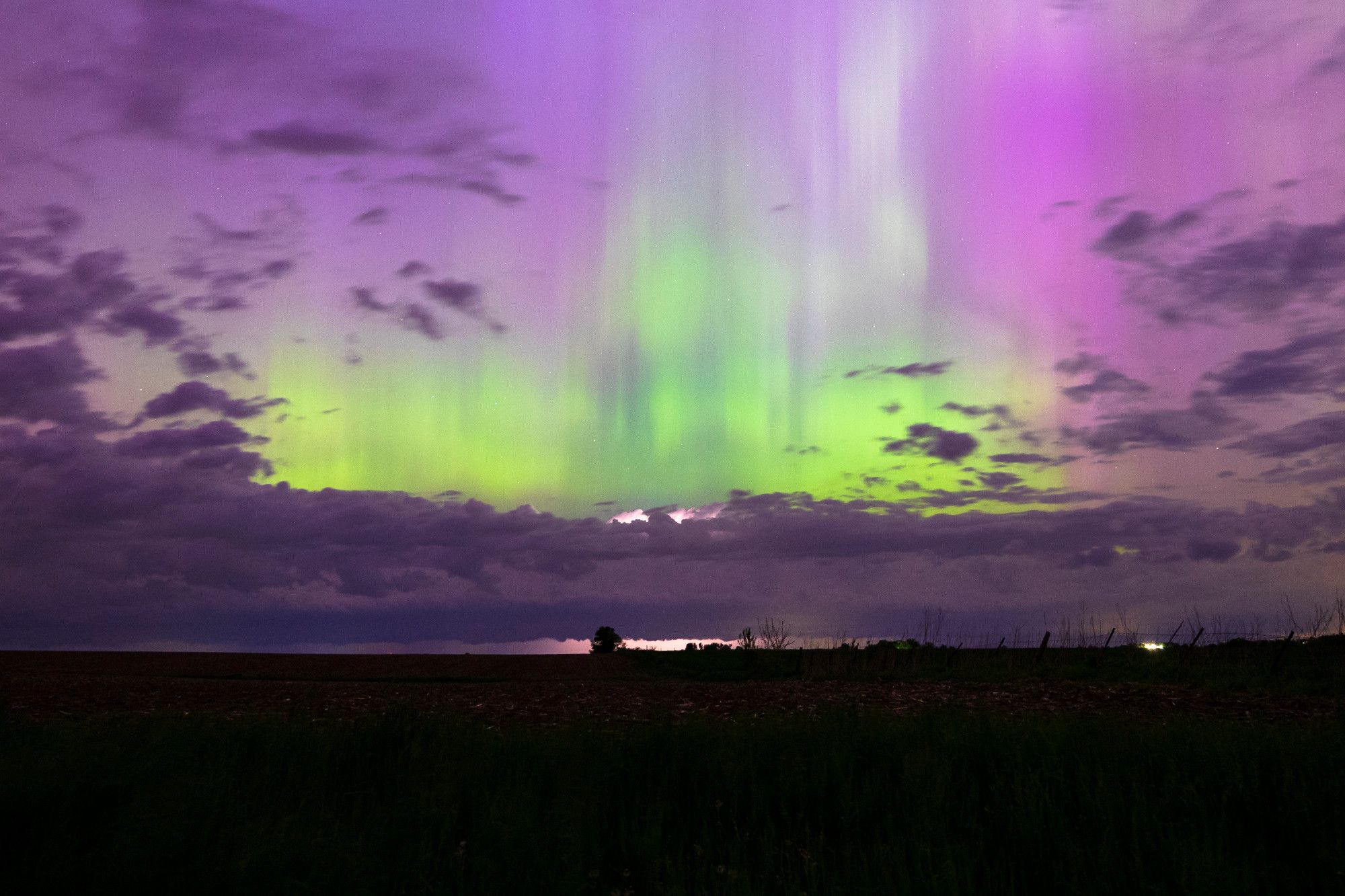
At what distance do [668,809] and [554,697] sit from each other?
13.0m

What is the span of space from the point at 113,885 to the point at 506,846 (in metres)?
2.57

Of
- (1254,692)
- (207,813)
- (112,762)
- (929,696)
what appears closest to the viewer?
(207,813)

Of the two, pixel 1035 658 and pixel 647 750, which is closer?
pixel 647 750

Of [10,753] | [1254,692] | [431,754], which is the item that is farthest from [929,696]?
[10,753]

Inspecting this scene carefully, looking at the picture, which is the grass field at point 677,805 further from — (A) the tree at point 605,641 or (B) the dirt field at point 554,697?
(A) the tree at point 605,641

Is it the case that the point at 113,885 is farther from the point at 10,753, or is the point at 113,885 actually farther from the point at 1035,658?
the point at 1035,658

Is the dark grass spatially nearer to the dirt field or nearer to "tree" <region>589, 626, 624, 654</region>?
the dirt field

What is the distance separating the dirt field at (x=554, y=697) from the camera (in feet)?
53.0

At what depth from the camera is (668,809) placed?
838 cm

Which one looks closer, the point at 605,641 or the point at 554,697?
the point at 554,697

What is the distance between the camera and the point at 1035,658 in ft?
104

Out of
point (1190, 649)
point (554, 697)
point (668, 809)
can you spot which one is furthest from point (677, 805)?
point (1190, 649)

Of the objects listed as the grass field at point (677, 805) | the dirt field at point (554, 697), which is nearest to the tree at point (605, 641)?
the dirt field at point (554, 697)

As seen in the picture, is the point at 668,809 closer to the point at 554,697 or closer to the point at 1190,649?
the point at 554,697
